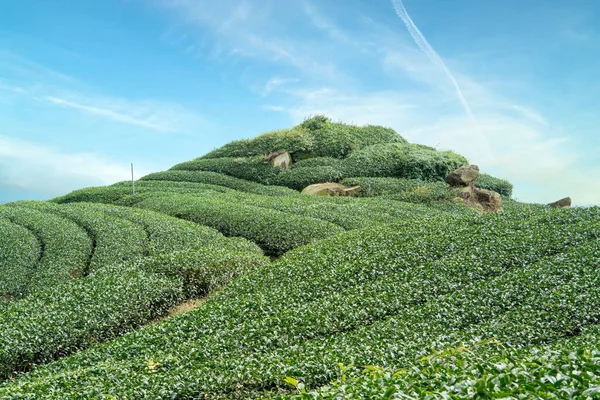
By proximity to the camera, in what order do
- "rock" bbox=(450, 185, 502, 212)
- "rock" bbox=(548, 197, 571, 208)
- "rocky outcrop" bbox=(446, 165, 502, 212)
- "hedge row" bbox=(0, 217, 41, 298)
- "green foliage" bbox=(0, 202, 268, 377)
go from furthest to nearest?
1. "rock" bbox=(548, 197, 571, 208)
2. "rocky outcrop" bbox=(446, 165, 502, 212)
3. "rock" bbox=(450, 185, 502, 212)
4. "hedge row" bbox=(0, 217, 41, 298)
5. "green foliage" bbox=(0, 202, 268, 377)

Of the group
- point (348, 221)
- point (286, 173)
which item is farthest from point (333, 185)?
point (348, 221)

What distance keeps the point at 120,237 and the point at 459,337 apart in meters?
18.6

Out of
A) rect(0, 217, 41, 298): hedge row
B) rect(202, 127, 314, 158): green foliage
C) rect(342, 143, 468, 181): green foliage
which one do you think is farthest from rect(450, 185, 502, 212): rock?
rect(0, 217, 41, 298): hedge row

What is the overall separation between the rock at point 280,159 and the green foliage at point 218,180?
10.7 feet

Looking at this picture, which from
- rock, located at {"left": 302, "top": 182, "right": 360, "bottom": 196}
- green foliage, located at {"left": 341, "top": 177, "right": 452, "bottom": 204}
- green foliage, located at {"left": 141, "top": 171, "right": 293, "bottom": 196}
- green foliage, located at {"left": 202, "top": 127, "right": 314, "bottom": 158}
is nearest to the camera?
green foliage, located at {"left": 341, "top": 177, "right": 452, "bottom": 204}

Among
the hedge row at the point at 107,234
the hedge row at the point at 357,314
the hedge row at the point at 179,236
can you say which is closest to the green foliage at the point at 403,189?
the hedge row at the point at 357,314

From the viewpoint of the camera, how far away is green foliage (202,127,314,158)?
48.9m

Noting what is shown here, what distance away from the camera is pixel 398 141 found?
54500 millimetres

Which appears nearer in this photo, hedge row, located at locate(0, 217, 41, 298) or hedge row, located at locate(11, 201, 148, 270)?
hedge row, located at locate(0, 217, 41, 298)

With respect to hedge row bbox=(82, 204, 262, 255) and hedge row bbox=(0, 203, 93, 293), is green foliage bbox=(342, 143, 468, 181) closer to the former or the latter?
hedge row bbox=(82, 204, 262, 255)

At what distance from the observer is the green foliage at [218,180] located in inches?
1641

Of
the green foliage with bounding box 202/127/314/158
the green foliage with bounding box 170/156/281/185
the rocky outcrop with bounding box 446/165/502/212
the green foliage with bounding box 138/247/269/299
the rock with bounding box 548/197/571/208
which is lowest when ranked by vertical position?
the green foliage with bounding box 138/247/269/299

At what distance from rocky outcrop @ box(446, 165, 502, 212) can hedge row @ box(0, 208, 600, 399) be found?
1487cm

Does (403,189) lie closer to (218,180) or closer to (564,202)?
(564,202)
